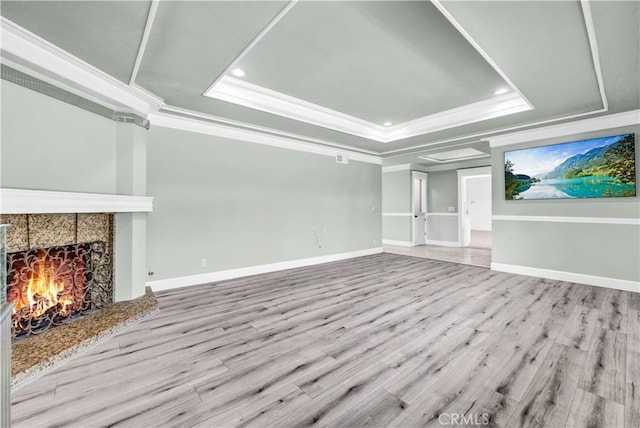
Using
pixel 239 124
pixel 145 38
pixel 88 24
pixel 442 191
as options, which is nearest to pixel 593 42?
pixel 145 38

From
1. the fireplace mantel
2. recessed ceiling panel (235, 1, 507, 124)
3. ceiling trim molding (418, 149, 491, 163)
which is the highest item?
recessed ceiling panel (235, 1, 507, 124)

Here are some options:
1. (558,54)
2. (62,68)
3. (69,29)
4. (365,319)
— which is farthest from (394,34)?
(62,68)

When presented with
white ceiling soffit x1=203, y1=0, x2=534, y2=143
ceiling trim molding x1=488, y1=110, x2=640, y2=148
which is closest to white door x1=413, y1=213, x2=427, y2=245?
ceiling trim molding x1=488, y1=110, x2=640, y2=148

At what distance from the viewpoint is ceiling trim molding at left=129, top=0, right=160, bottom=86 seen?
1.87 meters

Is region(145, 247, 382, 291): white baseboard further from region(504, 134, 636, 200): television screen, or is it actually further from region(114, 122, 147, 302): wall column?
region(504, 134, 636, 200): television screen

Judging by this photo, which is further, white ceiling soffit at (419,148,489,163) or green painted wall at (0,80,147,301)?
white ceiling soffit at (419,148,489,163)

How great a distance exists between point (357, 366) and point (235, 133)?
3.95m

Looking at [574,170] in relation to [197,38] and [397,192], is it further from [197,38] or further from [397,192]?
[197,38]

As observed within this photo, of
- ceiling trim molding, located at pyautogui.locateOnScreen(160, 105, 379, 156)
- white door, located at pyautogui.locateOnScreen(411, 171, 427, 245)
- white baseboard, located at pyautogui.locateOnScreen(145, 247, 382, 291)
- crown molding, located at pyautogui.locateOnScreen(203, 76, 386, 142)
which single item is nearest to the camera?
crown molding, located at pyautogui.locateOnScreen(203, 76, 386, 142)

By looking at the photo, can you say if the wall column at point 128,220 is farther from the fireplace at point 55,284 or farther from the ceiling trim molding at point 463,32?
the ceiling trim molding at point 463,32

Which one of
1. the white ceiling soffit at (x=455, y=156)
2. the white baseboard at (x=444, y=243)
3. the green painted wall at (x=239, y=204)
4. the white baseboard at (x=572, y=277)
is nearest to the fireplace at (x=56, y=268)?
the green painted wall at (x=239, y=204)

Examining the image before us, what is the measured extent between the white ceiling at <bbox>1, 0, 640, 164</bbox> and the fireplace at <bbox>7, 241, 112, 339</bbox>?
1870 millimetres

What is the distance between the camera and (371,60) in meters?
2.99

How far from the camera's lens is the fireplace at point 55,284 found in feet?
7.78
